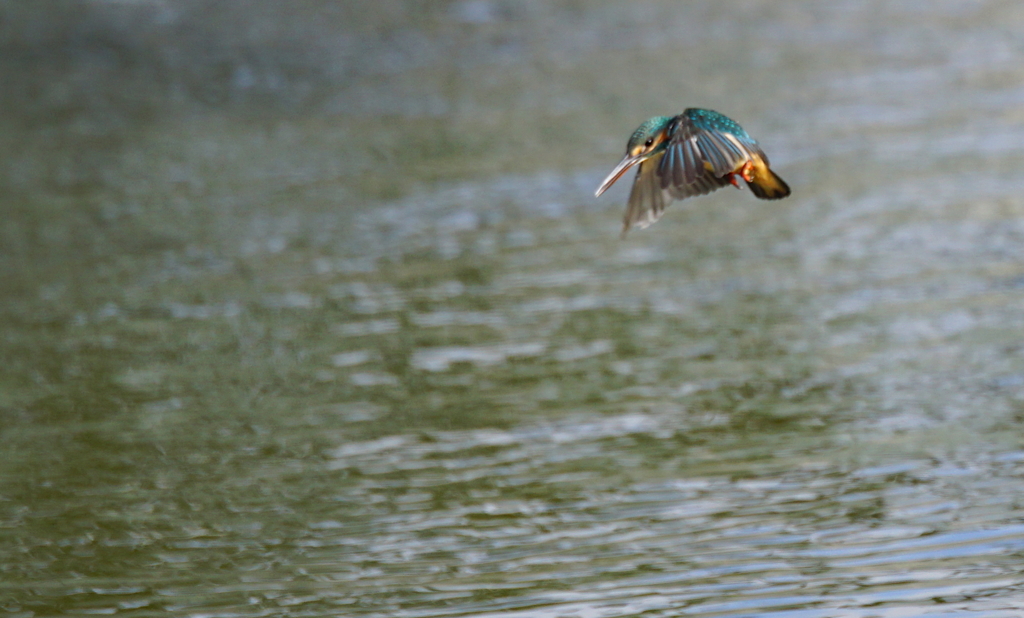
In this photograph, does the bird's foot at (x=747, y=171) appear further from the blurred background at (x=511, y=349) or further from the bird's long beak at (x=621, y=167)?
the blurred background at (x=511, y=349)

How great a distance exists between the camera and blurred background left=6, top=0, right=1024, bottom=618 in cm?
467

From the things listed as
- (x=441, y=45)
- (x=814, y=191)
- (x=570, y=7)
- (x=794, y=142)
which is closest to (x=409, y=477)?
(x=814, y=191)

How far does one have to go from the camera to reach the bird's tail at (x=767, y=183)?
4.27 metres

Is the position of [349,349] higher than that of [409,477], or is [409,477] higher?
[349,349]

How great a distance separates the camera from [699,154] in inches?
167

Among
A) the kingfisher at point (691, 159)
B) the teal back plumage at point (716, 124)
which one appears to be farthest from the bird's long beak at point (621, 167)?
the teal back plumage at point (716, 124)

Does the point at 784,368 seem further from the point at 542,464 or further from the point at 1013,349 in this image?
the point at 542,464

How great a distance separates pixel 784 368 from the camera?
21.1ft

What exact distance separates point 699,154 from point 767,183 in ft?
0.79

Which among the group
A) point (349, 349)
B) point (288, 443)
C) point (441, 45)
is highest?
point (441, 45)

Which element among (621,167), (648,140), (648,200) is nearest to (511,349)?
(648,200)

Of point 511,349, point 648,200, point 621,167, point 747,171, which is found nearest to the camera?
point 621,167

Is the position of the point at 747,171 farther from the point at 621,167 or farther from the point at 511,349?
the point at 511,349

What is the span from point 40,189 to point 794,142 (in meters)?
5.41
